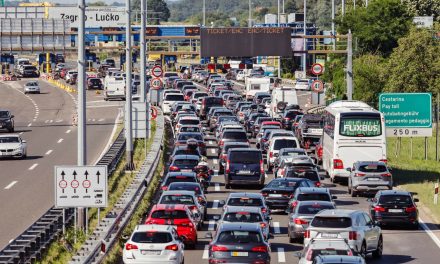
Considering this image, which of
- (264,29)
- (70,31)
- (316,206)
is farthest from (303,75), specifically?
(316,206)

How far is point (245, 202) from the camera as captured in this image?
39.6 meters

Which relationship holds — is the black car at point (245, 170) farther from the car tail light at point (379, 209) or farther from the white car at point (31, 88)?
the white car at point (31, 88)

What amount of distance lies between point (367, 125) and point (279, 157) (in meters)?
4.79

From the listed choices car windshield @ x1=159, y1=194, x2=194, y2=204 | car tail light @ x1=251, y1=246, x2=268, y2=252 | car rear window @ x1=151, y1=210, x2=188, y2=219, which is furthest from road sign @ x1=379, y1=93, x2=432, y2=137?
car tail light @ x1=251, y1=246, x2=268, y2=252

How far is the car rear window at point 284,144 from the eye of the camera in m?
61.9

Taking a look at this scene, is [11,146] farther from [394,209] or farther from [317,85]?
[317,85]

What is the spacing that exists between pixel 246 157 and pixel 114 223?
21.9 metres

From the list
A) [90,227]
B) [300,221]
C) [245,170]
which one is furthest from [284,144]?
[90,227]

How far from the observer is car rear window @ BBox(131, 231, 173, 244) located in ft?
97.3

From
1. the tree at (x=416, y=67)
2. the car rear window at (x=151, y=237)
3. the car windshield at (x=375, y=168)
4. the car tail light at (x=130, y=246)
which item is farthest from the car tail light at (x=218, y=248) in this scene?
the tree at (x=416, y=67)

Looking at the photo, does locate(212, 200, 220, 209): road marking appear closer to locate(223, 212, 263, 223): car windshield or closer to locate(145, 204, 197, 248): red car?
locate(145, 204, 197, 248): red car

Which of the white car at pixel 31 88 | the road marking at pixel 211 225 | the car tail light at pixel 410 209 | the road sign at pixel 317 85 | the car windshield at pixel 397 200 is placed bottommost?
the road marking at pixel 211 225

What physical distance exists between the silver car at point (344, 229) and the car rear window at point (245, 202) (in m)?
6.43

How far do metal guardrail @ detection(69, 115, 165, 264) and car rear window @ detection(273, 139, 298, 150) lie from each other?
10852 millimetres
